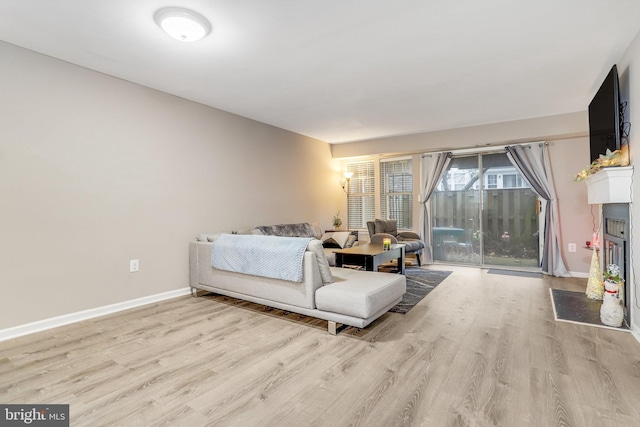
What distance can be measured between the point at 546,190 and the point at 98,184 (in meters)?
6.10

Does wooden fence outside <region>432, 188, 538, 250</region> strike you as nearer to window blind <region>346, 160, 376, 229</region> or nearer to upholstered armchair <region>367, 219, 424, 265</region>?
upholstered armchair <region>367, 219, 424, 265</region>

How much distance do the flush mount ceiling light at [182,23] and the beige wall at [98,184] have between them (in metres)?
1.40

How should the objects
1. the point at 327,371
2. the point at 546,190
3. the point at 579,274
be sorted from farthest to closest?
the point at 546,190
the point at 579,274
the point at 327,371

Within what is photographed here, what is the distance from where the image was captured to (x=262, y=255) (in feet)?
10.0

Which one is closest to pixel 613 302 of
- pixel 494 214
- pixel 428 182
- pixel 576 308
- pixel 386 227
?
pixel 576 308

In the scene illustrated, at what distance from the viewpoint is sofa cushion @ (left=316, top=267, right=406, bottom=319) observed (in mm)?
2504

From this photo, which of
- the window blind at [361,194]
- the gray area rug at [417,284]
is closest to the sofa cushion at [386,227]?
the gray area rug at [417,284]

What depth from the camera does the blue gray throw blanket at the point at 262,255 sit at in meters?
2.83

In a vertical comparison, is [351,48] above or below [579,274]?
above

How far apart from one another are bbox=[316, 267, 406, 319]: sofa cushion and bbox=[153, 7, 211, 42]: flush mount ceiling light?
2.27m

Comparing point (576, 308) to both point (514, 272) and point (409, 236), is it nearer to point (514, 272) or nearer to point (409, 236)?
point (514, 272)

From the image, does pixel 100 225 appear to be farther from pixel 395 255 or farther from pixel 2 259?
pixel 395 255

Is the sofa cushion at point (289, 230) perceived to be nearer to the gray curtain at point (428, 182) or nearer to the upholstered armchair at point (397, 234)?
the upholstered armchair at point (397, 234)

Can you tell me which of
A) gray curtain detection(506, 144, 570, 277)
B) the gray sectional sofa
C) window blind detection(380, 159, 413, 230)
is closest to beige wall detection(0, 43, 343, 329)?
the gray sectional sofa
